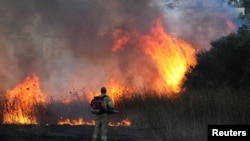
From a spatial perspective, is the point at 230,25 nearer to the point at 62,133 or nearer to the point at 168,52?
the point at 168,52

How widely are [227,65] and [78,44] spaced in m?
15.1

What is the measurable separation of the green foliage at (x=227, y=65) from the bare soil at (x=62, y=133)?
5476 millimetres

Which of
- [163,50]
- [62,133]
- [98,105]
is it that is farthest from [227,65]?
[163,50]

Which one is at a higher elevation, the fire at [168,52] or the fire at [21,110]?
the fire at [168,52]

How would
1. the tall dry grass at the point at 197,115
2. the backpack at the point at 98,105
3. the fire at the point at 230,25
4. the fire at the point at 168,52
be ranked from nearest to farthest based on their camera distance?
the backpack at the point at 98,105
the tall dry grass at the point at 197,115
the fire at the point at 168,52
the fire at the point at 230,25

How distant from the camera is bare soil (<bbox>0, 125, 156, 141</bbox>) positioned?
18000 mm

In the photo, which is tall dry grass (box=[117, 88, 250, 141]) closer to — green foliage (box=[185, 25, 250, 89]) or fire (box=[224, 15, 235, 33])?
green foliage (box=[185, 25, 250, 89])

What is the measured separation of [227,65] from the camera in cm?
2416

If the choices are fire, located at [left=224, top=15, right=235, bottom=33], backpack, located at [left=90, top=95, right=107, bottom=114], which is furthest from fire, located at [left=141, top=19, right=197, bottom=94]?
backpack, located at [left=90, top=95, right=107, bottom=114]

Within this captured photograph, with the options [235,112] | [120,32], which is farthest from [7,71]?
[235,112]

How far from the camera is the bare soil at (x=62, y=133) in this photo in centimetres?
1800

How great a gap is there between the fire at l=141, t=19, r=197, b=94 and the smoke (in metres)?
0.63

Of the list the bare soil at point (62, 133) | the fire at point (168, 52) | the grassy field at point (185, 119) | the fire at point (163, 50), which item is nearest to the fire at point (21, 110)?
the bare soil at point (62, 133)

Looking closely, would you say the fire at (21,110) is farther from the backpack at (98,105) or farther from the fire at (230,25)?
the fire at (230,25)
